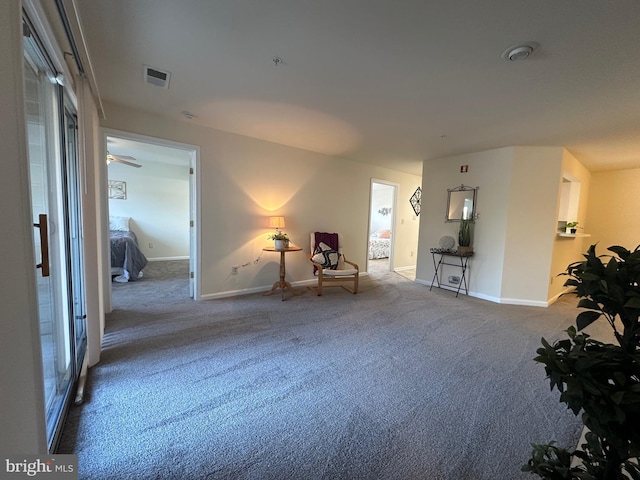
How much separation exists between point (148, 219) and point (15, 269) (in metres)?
6.55

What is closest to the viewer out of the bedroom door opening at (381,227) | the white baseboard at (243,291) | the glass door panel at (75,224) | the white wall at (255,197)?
the glass door panel at (75,224)

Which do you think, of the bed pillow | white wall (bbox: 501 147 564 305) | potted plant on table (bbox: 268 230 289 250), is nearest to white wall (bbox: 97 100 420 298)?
potted plant on table (bbox: 268 230 289 250)

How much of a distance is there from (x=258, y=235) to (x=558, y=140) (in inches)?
174

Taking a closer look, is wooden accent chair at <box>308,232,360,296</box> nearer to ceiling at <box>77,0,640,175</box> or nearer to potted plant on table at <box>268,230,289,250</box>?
potted plant on table at <box>268,230,289,250</box>

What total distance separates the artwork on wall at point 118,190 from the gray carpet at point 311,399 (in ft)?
13.4

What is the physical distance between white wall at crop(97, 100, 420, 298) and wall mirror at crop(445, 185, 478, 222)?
1.60m

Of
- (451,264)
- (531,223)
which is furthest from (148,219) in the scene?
(531,223)

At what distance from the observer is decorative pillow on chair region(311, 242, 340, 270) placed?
4.41 m

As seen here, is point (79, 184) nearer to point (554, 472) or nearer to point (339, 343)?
point (339, 343)

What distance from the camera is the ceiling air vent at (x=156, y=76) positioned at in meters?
2.18

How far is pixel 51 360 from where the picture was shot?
160cm

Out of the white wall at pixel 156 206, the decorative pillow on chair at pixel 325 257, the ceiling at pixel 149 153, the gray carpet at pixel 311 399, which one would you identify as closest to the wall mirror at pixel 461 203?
the gray carpet at pixel 311 399

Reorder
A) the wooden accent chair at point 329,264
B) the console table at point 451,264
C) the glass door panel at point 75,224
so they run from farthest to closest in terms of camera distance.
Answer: the console table at point 451,264 < the wooden accent chair at point 329,264 < the glass door panel at point 75,224

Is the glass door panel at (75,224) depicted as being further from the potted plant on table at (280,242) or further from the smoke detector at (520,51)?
the smoke detector at (520,51)
